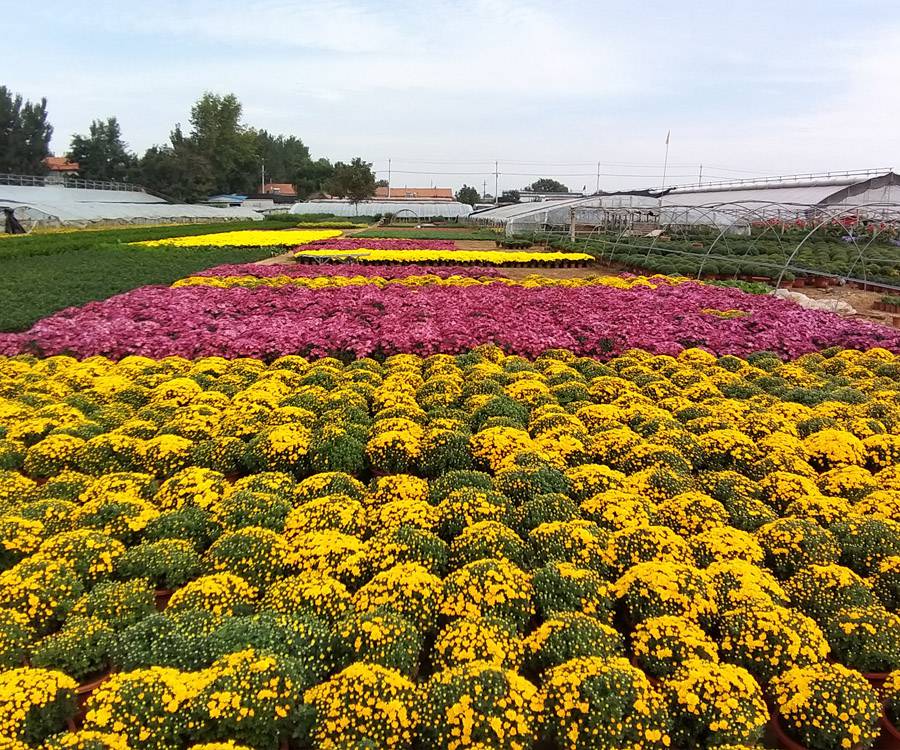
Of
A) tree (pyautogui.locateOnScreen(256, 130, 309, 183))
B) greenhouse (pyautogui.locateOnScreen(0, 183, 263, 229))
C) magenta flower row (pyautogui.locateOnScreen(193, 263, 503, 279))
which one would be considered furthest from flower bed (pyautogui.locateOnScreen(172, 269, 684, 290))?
tree (pyautogui.locateOnScreen(256, 130, 309, 183))

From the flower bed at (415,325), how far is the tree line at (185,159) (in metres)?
54.5

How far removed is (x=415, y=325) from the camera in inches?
352

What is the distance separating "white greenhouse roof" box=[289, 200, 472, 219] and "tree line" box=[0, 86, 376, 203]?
4.78 feet

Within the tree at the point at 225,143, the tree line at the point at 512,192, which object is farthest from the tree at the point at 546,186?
the tree at the point at 225,143

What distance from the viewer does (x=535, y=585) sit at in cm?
339

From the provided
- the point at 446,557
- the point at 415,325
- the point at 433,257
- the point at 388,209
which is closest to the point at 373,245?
the point at 433,257

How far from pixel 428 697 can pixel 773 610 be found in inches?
78.3

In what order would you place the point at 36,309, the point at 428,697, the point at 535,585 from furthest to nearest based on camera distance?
the point at 36,309
the point at 535,585
the point at 428,697

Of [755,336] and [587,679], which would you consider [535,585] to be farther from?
[755,336]

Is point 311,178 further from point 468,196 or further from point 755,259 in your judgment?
point 755,259

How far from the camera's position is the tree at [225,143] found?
255 ft

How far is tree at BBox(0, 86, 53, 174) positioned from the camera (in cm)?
5628

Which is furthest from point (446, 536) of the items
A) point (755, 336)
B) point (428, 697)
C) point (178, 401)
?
point (755, 336)

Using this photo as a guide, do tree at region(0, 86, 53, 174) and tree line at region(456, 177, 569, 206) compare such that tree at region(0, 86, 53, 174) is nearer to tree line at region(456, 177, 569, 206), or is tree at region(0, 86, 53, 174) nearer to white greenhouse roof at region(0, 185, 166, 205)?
white greenhouse roof at region(0, 185, 166, 205)
